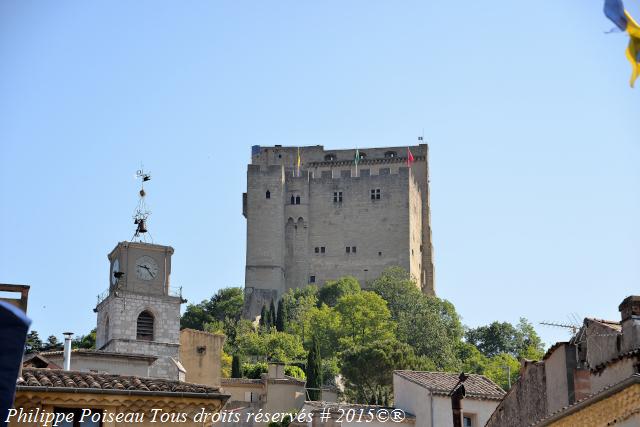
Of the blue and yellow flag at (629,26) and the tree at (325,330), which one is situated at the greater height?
the tree at (325,330)

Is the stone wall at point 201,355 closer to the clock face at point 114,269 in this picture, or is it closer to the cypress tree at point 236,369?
the clock face at point 114,269

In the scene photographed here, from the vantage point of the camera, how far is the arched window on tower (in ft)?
139

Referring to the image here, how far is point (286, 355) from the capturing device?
74125 millimetres

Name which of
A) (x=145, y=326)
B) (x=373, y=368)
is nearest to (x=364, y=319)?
(x=373, y=368)

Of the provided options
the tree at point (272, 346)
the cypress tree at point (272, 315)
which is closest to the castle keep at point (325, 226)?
the cypress tree at point (272, 315)

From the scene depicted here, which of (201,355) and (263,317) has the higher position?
(263,317)

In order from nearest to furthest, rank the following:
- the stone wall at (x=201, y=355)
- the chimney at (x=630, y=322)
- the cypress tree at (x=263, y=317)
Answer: the chimney at (x=630, y=322)
the stone wall at (x=201, y=355)
the cypress tree at (x=263, y=317)

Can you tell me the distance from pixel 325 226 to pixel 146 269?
60627 millimetres

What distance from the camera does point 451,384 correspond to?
2673 centimetres

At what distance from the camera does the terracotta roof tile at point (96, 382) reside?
43.2ft

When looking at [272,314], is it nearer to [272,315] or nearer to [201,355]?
[272,315]

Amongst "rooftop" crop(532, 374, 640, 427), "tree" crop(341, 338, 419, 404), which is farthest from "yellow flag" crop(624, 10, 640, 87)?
"tree" crop(341, 338, 419, 404)

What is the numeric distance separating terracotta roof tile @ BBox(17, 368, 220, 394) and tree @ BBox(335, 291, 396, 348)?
204 feet

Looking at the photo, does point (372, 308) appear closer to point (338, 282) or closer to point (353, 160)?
point (338, 282)
